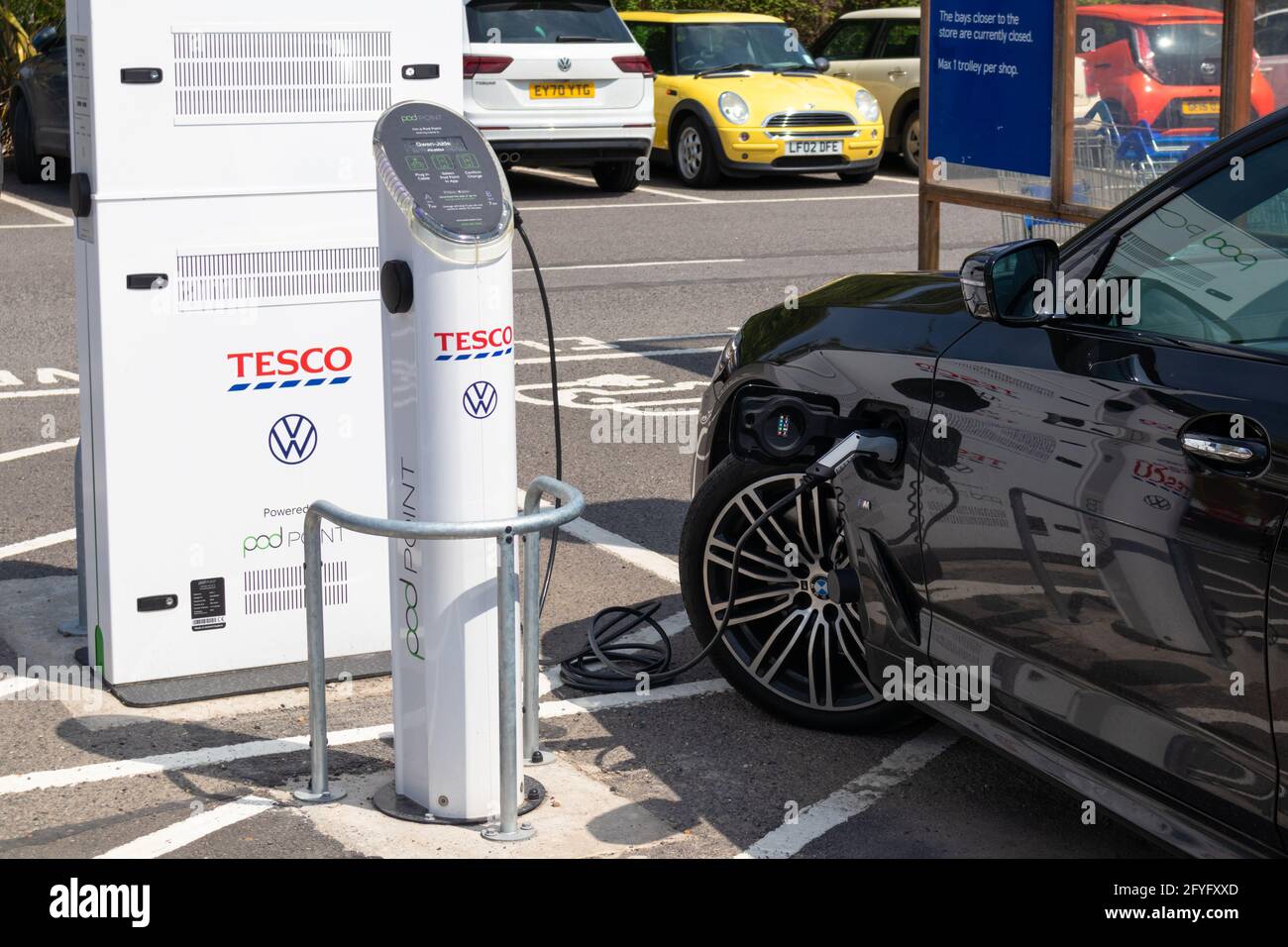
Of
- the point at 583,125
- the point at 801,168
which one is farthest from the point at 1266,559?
the point at 801,168

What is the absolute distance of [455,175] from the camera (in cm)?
408

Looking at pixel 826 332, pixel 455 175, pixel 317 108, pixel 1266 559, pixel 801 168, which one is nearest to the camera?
pixel 1266 559

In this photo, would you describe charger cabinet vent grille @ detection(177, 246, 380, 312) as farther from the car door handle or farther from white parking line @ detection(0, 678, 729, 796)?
the car door handle

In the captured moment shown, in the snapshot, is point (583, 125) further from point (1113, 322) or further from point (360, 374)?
point (1113, 322)

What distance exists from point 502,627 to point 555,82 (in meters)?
12.4

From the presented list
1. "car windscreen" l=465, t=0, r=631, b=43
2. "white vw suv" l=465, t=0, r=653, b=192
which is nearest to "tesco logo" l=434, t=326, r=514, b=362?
"white vw suv" l=465, t=0, r=653, b=192

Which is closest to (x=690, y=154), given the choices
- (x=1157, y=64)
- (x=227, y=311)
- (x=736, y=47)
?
(x=736, y=47)

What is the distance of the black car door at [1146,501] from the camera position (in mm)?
3285

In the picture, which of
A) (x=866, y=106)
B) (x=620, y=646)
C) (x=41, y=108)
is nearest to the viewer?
(x=620, y=646)

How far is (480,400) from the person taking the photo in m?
4.05

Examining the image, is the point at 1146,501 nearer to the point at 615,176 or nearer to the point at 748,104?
the point at 615,176

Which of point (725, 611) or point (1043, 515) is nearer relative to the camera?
point (1043, 515)

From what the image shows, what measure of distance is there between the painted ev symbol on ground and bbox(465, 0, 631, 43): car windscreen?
23.8ft

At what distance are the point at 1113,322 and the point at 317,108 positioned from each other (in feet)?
7.82
